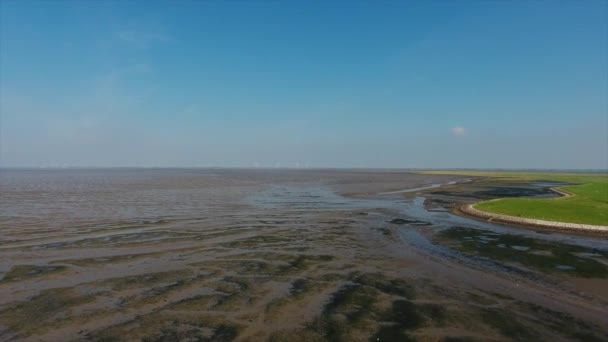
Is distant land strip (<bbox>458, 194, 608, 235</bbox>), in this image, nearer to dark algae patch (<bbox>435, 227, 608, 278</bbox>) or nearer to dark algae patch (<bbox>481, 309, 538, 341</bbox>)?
dark algae patch (<bbox>435, 227, 608, 278</bbox>)

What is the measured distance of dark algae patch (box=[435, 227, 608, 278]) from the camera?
17.1m

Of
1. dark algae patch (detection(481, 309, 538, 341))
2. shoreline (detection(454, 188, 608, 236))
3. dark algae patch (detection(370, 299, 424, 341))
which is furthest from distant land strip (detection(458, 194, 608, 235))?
dark algae patch (detection(370, 299, 424, 341))

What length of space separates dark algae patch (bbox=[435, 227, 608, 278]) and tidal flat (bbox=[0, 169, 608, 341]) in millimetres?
119

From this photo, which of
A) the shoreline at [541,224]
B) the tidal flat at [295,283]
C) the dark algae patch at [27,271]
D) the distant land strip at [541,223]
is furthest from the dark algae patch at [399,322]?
the distant land strip at [541,223]

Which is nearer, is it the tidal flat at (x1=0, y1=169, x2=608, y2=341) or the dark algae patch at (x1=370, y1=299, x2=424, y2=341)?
the dark algae patch at (x1=370, y1=299, x2=424, y2=341)

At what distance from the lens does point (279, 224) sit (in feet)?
94.9

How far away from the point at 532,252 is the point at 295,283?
48.8ft

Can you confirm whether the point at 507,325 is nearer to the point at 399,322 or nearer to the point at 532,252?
the point at 399,322

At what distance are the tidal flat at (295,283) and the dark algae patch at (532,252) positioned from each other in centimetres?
12

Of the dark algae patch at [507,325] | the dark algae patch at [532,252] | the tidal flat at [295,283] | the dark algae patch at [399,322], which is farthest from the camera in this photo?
the dark algae patch at [532,252]

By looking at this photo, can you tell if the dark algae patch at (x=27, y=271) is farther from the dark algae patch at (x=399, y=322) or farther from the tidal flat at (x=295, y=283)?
the dark algae patch at (x=399, y=322)

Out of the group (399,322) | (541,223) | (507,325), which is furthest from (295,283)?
(541,223)

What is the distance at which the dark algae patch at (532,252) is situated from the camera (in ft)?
56.1

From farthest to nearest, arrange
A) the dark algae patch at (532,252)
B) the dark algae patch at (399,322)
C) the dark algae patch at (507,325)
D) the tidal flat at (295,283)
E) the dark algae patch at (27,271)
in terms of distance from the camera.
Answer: the dark algae patch at (532,252)
the dark algae patch at (27,271)
the tidal flat at (295,283)
the dark algae patch at (507,325)
the dark algae patch at (399,322)
